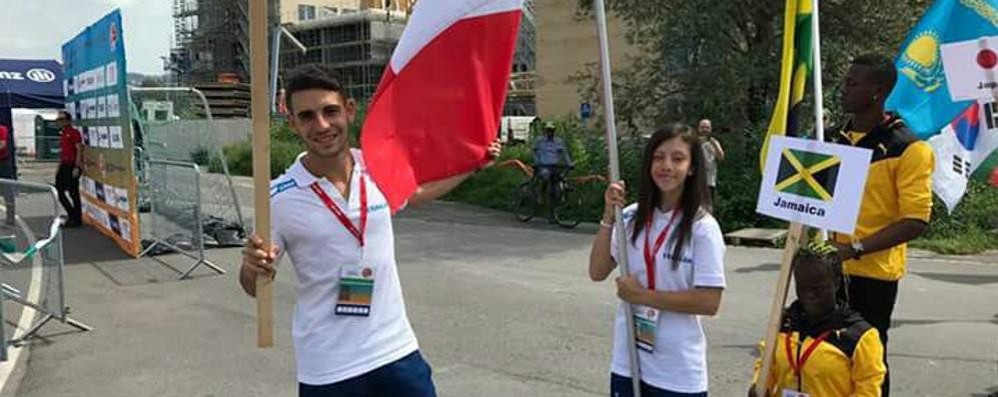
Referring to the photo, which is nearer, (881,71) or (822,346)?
(822,346)

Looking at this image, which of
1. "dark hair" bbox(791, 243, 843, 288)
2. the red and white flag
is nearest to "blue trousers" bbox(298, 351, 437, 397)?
the red and white flag

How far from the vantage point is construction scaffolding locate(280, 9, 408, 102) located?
85.9 m

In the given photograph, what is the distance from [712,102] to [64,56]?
11.7 metres

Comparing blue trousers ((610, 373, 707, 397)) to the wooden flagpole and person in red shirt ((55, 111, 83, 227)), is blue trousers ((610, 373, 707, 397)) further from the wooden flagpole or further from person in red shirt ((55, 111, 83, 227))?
person in red shirt ((55, 111, 83, 227))

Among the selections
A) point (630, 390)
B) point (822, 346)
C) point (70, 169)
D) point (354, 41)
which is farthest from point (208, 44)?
point (822, 346)

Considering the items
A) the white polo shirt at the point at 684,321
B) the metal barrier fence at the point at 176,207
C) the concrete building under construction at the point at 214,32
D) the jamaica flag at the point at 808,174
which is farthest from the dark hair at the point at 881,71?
the concrete building under construction at the point at 214,32

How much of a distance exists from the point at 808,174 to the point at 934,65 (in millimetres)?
2203

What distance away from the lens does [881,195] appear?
3.62 metres

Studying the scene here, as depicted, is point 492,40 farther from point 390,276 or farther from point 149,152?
point 149,152

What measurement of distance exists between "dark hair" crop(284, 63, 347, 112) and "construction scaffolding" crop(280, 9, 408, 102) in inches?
3178

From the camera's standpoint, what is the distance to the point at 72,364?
6684 mm

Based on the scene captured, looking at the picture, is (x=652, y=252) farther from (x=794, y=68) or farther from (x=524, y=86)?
(x=524, y=86)

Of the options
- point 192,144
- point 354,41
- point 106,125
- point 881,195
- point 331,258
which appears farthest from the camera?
point 354,41

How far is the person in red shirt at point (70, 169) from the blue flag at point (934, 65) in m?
13.0
